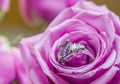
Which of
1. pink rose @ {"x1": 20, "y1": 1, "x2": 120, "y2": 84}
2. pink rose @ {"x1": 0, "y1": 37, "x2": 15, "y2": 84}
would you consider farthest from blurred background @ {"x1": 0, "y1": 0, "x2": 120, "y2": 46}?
pink rose @ {"x1": 20, "y1": 1, "x2": 120, "y2": 84}

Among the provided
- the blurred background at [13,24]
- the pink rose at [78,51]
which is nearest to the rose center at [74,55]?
the pink rose at [78,51]

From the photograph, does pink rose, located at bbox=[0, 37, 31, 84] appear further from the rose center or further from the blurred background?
the blurred background

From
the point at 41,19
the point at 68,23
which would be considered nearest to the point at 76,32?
the point at 68,23

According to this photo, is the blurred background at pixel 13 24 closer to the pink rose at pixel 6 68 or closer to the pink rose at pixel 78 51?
the pink rose at pixel 6 68

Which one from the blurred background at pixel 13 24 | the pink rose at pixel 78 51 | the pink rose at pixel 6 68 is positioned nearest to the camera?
the pink rose at pixel 78 51

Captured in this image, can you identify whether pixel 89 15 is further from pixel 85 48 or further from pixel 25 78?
pixel 25 78

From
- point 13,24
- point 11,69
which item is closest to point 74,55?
point 11,69
